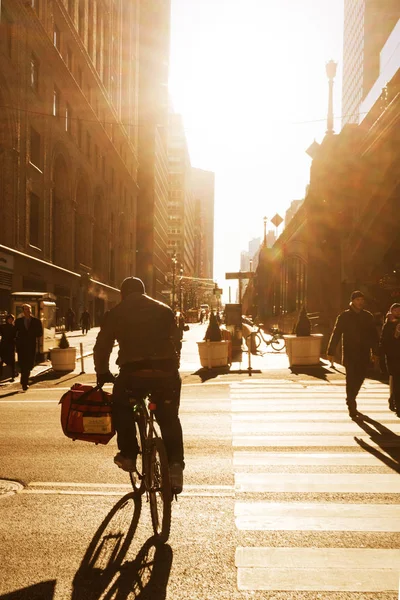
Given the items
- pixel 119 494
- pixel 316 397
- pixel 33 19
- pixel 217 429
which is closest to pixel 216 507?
pixel 119 494

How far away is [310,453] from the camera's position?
7.84 meters

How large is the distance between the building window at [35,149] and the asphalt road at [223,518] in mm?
32382

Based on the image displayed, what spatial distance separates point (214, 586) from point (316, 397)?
9.75 meters

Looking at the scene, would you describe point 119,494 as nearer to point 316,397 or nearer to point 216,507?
point 216,507

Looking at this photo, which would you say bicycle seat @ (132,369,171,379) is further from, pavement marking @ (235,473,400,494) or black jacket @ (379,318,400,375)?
black jacket @ (379,318,400,375)

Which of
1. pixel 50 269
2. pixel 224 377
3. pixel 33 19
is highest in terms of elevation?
pixel 33 19

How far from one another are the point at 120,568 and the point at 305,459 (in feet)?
12.2

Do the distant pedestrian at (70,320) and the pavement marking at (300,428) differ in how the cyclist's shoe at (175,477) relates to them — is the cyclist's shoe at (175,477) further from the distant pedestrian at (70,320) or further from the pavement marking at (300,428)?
the distant pedestrian at (70,320)

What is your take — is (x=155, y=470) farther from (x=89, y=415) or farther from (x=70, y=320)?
(x=70, y=320)

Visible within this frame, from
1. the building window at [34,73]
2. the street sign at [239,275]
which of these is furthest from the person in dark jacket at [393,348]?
the building window at [34,73]

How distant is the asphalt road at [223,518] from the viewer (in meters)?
3.99

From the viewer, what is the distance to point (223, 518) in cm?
531

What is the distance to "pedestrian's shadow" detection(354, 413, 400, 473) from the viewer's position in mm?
7480

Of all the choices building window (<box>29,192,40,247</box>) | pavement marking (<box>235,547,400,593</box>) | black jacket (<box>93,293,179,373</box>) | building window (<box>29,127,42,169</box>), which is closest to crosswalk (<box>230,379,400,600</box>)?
pavement marking (<box>235,547,400,593</box>)
